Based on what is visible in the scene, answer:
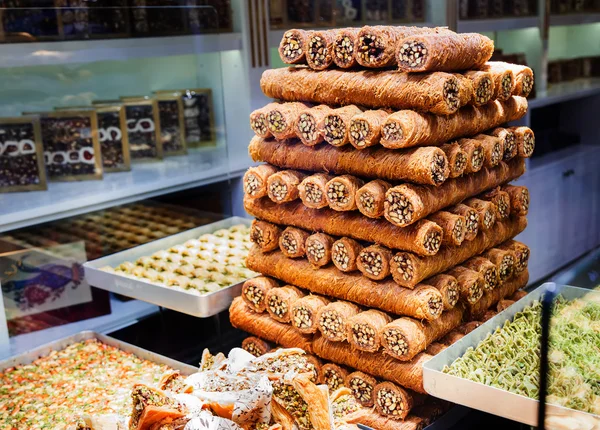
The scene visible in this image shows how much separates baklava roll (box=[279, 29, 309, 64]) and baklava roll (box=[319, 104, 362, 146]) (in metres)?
0.28

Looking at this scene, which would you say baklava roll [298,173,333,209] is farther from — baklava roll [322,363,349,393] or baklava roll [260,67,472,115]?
baklava roll [322,363,349,393]

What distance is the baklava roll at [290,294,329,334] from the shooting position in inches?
98.0

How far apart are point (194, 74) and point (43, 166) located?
1.10m

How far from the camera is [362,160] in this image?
2.30 m

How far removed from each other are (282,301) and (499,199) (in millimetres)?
905

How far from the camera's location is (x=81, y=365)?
3.03m

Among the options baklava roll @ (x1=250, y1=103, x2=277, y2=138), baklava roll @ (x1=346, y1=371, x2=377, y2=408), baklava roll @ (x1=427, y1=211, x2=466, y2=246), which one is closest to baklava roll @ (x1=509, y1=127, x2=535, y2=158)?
baklava roll @ (x1=427, y1=211, x2=466, y2=246)

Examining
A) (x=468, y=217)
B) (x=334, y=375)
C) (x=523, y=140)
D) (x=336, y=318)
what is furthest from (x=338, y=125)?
(x=334, y=375)

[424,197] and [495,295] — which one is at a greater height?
[424,197]

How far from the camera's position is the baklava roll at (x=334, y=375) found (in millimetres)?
2518

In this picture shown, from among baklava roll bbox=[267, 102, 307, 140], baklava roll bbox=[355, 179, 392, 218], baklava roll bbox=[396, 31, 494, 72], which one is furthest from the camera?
baklava roll bbox=[267, 102, 307, 140]

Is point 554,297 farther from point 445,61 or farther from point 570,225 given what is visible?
point 570,225

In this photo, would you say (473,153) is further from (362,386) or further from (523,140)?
(362,386)

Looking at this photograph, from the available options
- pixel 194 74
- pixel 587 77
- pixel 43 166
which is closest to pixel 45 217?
pixel 43 166
